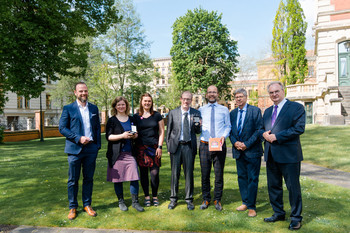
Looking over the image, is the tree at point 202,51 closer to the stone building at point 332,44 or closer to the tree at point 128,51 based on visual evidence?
the tree at point 128,51

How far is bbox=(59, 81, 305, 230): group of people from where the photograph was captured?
424 centimetres

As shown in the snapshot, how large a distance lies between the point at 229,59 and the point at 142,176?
34.7m

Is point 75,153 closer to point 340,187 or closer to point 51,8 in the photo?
point 340,187

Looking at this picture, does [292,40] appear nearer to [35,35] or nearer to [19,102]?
[35,35]

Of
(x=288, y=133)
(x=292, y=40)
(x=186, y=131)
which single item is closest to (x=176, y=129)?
(x=186, y=131)

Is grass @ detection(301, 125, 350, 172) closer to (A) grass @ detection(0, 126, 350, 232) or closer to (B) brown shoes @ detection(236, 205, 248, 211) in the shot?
(A) grass @ detection(0, 126, 350, 232)

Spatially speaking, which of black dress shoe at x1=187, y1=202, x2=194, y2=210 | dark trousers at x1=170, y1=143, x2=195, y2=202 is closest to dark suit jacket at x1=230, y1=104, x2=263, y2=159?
dark trousers at x1=170, y1=143, x2=195, y2=202

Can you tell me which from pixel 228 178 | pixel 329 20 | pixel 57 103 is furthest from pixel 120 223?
pixel 57 103

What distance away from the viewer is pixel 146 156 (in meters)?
4.96

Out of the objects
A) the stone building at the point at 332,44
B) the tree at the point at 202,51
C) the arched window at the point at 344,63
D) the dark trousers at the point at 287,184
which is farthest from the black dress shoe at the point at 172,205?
the tree at the point at 202,51

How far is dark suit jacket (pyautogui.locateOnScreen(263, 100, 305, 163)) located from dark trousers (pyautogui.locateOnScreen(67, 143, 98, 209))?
3136 millimetres

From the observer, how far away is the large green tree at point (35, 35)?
1446 centimetres

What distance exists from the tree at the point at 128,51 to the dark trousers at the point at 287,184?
1185 inches

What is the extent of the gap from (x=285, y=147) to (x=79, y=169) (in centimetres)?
354
